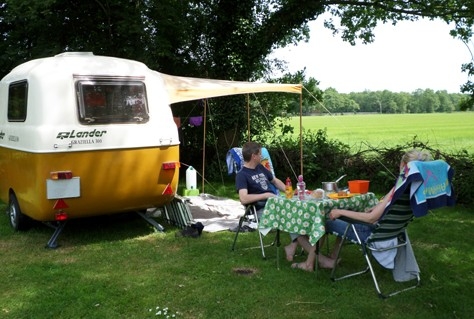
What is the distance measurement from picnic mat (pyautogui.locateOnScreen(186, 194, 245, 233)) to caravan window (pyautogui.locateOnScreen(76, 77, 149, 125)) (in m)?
1.82

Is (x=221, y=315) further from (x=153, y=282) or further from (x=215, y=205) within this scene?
(x=215, y=205)

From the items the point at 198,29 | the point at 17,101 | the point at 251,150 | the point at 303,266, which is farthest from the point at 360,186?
the point at 198,29

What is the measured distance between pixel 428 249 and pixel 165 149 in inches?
Answer: 130

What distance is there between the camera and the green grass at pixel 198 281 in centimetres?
401

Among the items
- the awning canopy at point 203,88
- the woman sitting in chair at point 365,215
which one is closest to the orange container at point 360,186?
the woman sitting in chair at point 365,215

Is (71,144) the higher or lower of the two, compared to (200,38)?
lower

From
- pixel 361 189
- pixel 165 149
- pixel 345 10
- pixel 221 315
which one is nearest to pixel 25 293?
pixel 221 315

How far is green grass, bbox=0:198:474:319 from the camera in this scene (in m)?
4.01

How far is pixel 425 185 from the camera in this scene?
3.91 metres

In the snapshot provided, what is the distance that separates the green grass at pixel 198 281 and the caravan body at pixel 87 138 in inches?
20.8

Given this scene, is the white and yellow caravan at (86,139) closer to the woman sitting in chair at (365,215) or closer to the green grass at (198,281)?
the green grass at (198,281)

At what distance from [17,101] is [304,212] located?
3.97m

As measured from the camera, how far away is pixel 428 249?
5691 millimetres

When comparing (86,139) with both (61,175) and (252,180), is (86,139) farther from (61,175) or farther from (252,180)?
(252,180)
